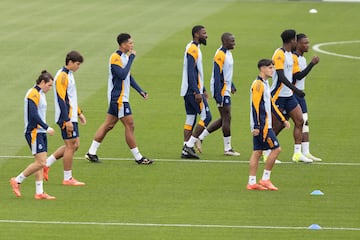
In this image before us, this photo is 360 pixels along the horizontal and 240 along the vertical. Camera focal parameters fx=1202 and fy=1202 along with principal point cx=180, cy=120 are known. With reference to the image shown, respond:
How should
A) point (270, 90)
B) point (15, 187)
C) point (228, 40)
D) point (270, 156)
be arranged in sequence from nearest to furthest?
point (15, 187) < point (270, 156) < point (270, 90) < point (228, 40)

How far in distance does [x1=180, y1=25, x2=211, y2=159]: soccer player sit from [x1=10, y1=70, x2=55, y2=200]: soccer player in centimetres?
444

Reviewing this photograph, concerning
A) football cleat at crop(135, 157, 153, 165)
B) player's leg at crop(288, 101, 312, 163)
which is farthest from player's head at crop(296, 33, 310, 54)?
football cleat at crop(135, 157, 153, 165)

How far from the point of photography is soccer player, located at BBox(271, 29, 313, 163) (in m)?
22.4

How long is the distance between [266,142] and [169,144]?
196 inches

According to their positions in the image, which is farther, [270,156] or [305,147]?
[305,147]

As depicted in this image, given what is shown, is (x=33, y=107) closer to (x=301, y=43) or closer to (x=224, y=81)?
(x=224, y=81)

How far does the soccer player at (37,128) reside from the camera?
755 inches

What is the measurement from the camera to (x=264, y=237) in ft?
55.9

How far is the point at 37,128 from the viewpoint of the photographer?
19.4 meters

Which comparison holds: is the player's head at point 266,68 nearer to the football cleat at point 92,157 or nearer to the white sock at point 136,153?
the white sock at point 136,153

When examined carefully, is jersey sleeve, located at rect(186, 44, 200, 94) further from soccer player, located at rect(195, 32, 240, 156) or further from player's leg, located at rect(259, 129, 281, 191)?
player's leg, located at rect(259, 129, 281, 191)

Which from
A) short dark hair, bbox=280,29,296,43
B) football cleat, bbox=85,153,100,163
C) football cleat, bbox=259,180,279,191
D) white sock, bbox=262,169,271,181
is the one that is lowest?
football cleat, bbox=259,180,279,191

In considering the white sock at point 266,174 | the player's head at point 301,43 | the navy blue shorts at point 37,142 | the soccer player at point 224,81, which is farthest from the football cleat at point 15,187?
the player's head at point 301,43

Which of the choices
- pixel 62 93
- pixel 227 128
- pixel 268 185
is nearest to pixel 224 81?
pixel 227 128
